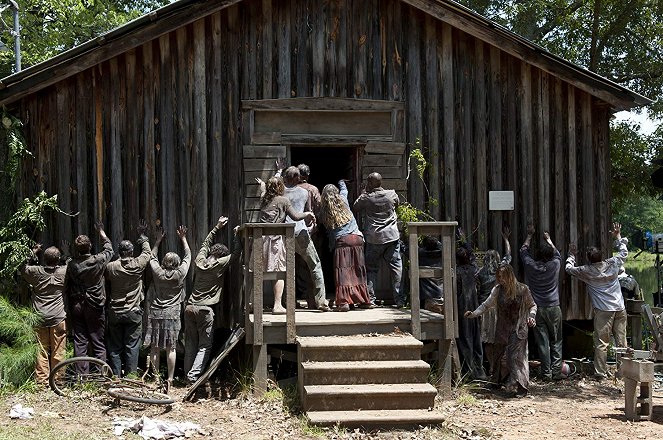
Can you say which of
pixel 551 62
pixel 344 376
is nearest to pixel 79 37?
pixel 551 62

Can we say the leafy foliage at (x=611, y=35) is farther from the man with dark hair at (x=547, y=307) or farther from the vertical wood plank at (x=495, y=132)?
the man with dark hair at (x=547, y=307)

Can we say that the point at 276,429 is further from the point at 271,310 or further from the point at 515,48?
the point at 515,48

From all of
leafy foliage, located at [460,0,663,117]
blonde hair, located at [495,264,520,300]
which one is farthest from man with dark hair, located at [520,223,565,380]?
leafy foliage, located at [460,0,663,117]

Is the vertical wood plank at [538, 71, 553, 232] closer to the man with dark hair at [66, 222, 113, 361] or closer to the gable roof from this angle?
the gable roof

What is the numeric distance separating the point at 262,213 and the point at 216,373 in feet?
7.83

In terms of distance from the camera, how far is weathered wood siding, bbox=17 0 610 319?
36.5ft

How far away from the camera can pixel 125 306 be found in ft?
34.7

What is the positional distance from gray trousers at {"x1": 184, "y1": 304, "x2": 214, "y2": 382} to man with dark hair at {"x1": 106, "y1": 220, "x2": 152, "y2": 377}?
65 centimetres

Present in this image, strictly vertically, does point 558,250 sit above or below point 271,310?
above

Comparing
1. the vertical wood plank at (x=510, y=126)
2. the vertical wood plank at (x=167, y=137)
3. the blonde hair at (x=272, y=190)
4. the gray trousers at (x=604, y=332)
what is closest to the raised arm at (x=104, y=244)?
the vertical wood plank at (x=167, y=137)

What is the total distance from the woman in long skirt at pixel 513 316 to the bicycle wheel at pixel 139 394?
4052mm

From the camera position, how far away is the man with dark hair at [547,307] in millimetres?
11773

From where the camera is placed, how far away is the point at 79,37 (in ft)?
81.0

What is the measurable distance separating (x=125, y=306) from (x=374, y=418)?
3889mm
